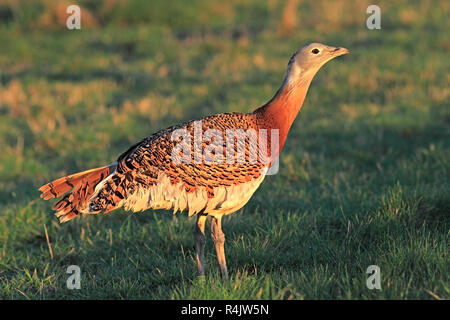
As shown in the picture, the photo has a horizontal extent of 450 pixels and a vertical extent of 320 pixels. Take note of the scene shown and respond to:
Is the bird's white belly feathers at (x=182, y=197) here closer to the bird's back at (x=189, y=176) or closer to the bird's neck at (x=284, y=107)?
the bird's back at (x=189, y=176)

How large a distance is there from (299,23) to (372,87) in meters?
4.49

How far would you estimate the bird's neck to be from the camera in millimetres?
4340

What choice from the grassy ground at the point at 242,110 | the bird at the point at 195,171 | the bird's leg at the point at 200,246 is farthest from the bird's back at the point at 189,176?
the grassy ground at the point at 242,110

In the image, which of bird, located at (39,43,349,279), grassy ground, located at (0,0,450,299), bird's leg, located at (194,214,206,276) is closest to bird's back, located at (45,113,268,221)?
bird, located at (39,43,349,279)

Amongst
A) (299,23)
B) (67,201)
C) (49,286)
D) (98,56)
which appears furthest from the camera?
(299,23)

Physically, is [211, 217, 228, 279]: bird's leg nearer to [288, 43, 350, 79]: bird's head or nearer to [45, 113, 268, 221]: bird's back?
[45, 113, 268, 221]: bird's back

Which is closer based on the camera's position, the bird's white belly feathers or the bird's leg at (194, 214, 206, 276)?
the bird's white belly feathers

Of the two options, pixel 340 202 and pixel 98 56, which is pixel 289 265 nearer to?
pixel 340 202

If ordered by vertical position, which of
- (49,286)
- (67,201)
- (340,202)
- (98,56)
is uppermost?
(98,56)

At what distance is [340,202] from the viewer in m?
5.50

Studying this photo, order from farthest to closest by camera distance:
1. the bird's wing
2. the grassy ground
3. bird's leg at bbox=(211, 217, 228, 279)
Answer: the grassy ground < bird's leg at bbox=(211, 217, 228, 279) < the bird's wing

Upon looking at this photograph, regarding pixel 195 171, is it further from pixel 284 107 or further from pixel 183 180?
pixel 284 107

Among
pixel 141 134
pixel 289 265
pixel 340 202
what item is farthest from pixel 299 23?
pixel 289 265

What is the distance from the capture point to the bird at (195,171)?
13.6ft
